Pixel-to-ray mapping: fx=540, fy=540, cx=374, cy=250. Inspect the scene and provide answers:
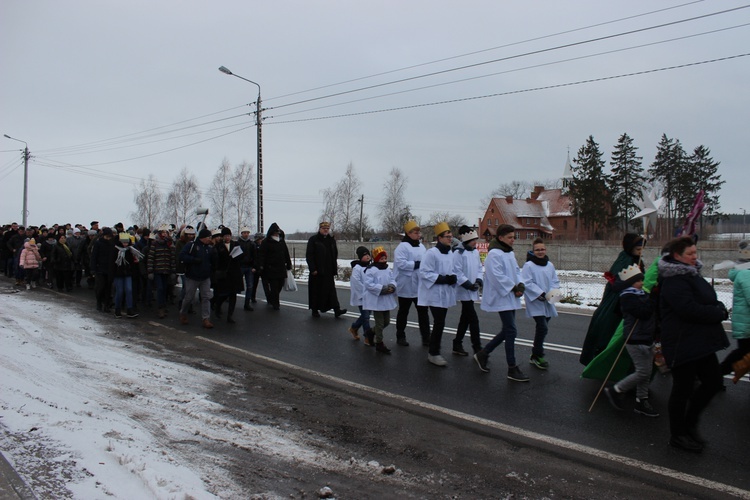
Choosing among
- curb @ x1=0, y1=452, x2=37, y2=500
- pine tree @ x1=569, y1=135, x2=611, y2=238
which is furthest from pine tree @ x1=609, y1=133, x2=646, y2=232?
curb @ x1=0, y1=452, x2=37, y2=500

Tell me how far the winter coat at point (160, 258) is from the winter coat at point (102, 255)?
0.81 m

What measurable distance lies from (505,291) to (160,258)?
7425 millimetres

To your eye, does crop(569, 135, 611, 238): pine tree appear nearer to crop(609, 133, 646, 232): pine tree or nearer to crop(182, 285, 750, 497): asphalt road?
crop(609, 133, 646, 232): pine tree

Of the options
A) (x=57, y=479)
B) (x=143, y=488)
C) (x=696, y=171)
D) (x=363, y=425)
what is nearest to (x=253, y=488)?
(x=143, y=488)

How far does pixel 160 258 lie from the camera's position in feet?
35.9

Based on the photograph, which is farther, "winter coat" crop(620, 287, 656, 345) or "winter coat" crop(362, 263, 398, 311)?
"winter coat" crop(362, 263, 398, 311)

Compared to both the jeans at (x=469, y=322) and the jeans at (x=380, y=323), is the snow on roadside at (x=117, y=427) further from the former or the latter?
the jeans at (x=469, y=322)

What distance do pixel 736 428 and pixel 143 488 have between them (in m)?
4.93

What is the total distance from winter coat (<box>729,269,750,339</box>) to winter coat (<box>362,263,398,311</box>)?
166 inches

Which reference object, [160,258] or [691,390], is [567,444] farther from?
[160,258]

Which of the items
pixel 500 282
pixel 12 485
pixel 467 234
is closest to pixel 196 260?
pixel 467 234

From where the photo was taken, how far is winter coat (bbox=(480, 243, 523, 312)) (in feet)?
21.2

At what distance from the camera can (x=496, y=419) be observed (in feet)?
16.8

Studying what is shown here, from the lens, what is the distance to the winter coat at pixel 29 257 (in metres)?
15.1
